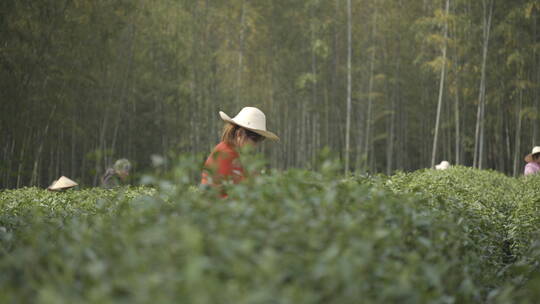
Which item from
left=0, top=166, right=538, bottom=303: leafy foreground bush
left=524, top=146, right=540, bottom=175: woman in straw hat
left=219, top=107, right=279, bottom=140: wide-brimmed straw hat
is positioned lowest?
left=524, top=146, right=540, bottom=175: woman in straw hat

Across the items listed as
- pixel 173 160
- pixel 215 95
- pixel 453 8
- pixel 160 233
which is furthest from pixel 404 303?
pixel 215 95

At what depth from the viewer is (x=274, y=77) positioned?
2019 centimetres

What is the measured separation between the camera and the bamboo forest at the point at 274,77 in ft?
41.5

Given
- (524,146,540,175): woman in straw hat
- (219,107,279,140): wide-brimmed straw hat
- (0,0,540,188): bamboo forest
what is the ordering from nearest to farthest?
1. (219,107,279,140): wide-brimmed straw hat
2. (524,146,540,175): woman in straw hat
3. (0,0,540,188): bamboo forest

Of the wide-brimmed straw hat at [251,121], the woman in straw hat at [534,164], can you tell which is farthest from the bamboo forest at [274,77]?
the wide-brimmed straw hat at [251,121]

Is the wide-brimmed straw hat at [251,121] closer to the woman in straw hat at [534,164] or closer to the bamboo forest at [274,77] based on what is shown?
the bamboo forest at [274,77]

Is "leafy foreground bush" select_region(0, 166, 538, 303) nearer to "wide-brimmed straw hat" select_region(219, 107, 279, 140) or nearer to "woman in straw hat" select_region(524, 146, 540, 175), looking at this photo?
"wide-brimmed straw hat" select_region(219, 107, 279, 140)

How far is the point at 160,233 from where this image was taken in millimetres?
1851

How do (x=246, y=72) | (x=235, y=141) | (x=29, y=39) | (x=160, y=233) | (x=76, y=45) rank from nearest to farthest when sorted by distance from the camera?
(x=160, y=233) → (x=235, y=141) → (x=29, y=39) → (x=76, y=45) → (x=246, y=72)

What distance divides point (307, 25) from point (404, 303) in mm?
17472

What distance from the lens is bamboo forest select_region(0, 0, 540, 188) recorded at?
12.6 m

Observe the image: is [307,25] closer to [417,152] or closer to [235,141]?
[417,152]

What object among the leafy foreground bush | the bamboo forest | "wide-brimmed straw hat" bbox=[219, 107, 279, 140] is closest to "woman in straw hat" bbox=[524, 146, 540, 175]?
the bamboo forest

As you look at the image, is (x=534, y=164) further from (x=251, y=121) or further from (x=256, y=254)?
(x=256, y=254)
